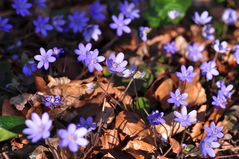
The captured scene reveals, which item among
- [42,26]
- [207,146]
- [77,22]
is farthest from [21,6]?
[207,146]

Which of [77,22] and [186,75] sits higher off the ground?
[77,22]

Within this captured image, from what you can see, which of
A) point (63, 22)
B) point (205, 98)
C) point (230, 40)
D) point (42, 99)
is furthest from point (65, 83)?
point (230, 40)

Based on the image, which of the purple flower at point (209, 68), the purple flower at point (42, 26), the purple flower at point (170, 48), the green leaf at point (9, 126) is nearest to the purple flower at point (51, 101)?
the green leaf at point (9, 126)

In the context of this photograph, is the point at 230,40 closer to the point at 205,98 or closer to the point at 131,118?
the point at 205,98

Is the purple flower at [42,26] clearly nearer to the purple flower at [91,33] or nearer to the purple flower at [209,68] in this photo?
the purple flower at [91,33]

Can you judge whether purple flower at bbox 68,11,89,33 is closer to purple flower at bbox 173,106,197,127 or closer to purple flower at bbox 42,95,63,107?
purple flower at bbox 42,95,63,107

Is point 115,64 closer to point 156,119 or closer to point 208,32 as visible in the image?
point 156,119
